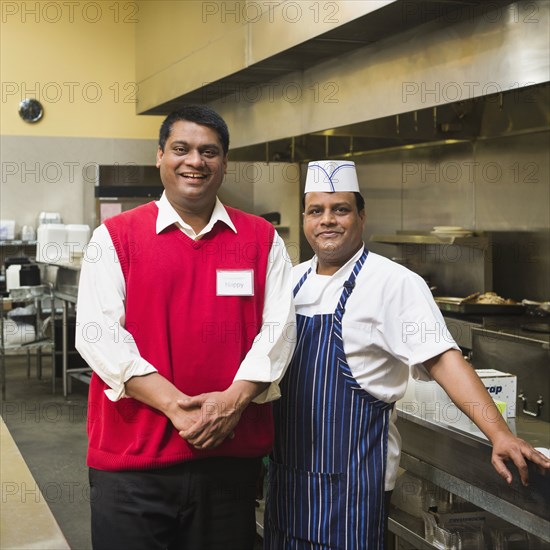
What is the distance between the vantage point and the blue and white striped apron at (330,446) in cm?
198

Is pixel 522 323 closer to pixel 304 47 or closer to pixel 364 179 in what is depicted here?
pixel 304 47

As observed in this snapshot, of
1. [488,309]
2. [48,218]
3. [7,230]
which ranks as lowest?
[488,309]

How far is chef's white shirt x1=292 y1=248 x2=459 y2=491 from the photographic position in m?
1.92

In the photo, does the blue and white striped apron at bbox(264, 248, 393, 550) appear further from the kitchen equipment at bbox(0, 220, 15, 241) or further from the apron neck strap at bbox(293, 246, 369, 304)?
the kitchen equipment at bbox(0, 220, 15, 241)

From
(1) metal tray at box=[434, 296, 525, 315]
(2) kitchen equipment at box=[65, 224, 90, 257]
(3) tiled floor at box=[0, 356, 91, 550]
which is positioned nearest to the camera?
(3) tiled floor at box=[0, 356, 91, 550]

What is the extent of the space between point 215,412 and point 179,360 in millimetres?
145

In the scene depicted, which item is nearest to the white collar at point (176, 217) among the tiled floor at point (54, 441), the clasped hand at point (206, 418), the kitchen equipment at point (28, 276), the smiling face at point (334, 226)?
the smiling face at point (334, 226)

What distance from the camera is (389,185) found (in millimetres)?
5824

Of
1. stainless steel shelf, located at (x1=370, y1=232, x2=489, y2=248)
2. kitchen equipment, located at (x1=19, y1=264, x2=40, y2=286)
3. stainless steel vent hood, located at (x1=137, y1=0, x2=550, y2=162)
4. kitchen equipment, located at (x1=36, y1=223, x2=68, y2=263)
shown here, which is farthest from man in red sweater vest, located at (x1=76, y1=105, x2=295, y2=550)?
kitchen equipment, located at (x1=36, y1=223, x2=68, y2=263)

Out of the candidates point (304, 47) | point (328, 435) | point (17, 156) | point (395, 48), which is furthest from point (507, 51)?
point (17, 156)

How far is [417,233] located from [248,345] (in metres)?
3.58

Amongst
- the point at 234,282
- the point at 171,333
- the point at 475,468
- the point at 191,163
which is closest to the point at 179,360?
the point at 171,333

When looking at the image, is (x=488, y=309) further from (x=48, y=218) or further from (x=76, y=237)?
(x=48, y=218)

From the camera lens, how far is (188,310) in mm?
1772
